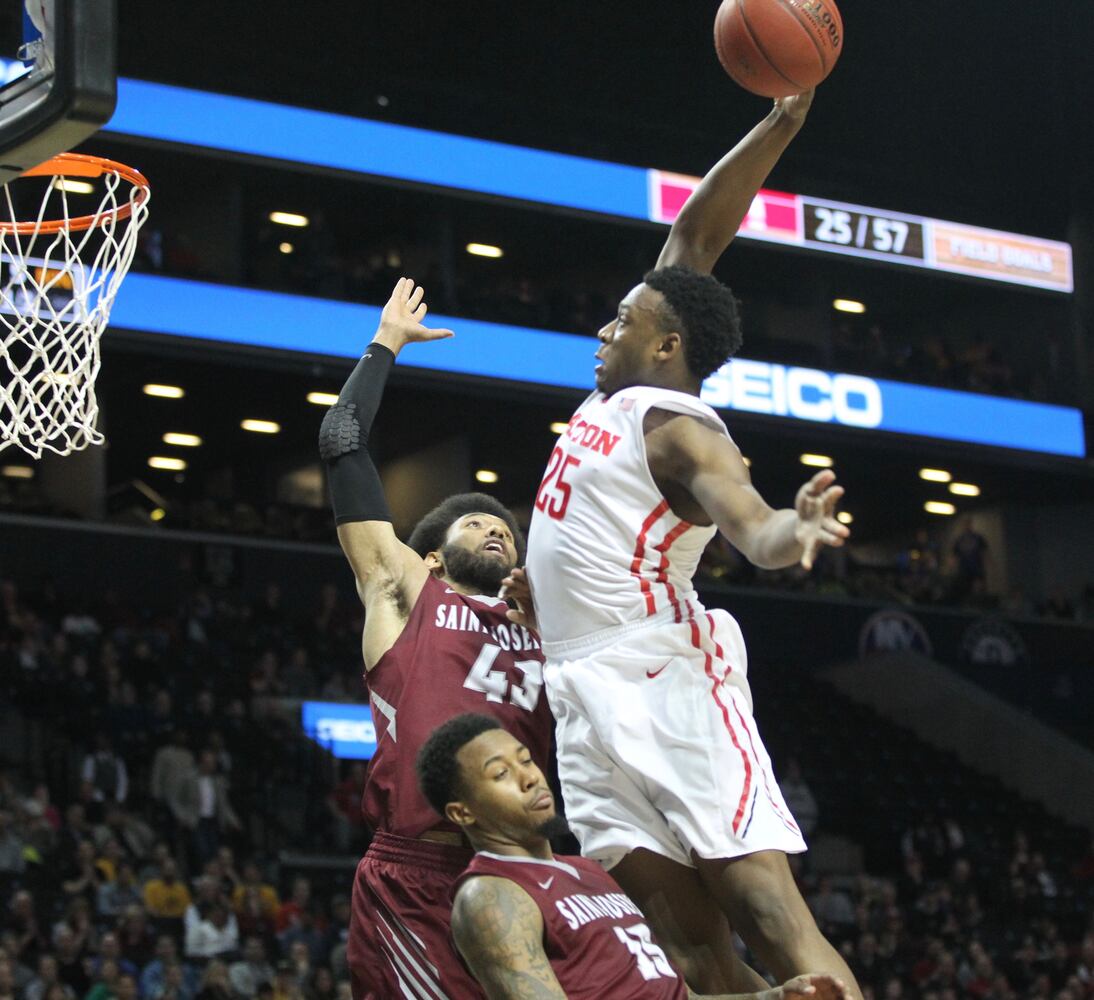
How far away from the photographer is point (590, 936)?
12.1 ft

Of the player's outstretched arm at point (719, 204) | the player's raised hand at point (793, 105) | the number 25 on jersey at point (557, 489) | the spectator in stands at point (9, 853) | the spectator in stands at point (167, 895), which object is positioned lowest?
the spectator in stands at point (167, 895)

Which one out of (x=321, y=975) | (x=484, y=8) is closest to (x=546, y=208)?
(x=484, y=8)

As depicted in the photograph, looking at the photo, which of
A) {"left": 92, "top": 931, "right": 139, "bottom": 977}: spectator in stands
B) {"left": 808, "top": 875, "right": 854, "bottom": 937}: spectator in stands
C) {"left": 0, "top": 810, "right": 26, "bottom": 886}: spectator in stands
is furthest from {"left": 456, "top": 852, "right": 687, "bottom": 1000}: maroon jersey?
{"left": 808, "top": 875, "right": 854, "bottom": 937}: spectator in stands

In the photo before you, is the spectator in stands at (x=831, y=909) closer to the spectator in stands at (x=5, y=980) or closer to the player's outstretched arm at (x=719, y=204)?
the spectator in stands at (x=5, y=980)

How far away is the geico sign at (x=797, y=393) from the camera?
19844 millimetres

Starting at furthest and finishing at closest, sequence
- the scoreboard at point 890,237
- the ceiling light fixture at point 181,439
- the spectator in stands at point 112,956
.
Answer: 1. the ceiling light fixture at point 181,439
2. the scoreboard at point 890,237
3. the spectator in stands at point 112,956

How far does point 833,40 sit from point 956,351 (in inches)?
876

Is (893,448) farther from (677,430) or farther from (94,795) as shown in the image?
(677,430)

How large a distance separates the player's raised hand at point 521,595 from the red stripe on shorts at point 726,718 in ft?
1.40

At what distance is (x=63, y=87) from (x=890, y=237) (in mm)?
18420

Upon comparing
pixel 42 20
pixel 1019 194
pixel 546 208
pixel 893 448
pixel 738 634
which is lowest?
pixel 738 634

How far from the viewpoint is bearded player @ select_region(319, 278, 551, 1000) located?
437cm

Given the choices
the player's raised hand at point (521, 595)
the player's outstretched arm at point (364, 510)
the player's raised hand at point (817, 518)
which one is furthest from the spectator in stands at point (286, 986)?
the player's raised hand at point (817, 518)

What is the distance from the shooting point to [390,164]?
61.7 feet
